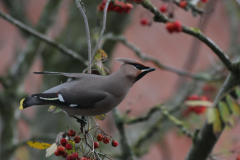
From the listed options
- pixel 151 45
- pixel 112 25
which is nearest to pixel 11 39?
pixel 151 45

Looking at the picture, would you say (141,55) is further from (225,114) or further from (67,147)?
(67,147)

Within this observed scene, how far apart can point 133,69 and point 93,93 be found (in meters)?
0.27

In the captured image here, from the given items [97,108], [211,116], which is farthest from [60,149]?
[211,116]

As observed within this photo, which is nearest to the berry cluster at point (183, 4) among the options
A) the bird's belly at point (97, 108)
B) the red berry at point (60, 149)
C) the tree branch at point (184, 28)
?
the tree branch at point (184, 28)

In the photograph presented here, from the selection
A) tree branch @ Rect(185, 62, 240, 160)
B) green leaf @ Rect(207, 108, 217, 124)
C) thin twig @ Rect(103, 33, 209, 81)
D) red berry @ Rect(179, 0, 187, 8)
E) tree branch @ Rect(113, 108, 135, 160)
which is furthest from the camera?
thin twig @ Rect(103, 33, 209, 81)

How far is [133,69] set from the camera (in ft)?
5.86

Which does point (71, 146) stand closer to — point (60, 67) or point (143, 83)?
point (60, 67)

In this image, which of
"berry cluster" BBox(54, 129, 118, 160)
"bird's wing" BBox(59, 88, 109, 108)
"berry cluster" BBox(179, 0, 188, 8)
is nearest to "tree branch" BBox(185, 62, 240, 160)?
"berry cluster" BBox(179, 0, 188, 8)

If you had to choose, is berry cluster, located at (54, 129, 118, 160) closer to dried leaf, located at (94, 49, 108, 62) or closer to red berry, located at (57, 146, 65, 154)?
red berry, located at (57, 146, 65, 154)

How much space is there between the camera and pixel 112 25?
11.9 feet

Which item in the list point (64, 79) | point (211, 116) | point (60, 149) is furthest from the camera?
point (64, 79)

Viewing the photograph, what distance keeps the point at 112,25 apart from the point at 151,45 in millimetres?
3463

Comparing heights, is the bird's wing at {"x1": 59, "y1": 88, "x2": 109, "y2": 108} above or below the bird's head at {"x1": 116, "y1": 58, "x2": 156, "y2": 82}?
below

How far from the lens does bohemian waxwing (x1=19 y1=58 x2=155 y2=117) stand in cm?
175
